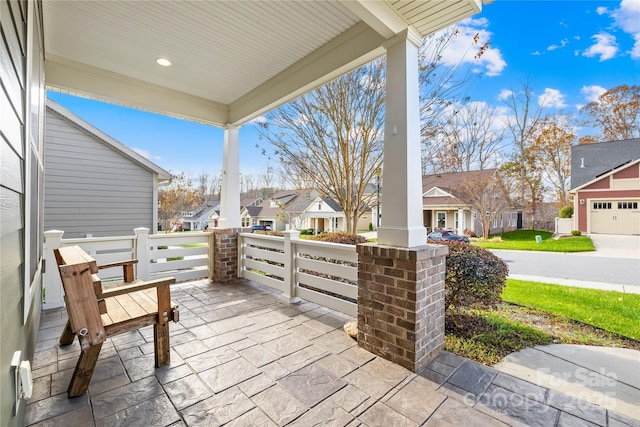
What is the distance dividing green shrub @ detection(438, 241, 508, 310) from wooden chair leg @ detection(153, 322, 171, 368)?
270cm

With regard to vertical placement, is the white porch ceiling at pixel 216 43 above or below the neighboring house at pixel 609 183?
above

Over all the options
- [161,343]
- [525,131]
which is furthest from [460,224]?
[161,343]

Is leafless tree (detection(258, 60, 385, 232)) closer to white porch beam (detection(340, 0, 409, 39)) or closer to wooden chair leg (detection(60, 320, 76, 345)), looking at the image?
white porch beam (detection(340, 0, 409, 39))

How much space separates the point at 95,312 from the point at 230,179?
3.40 meters

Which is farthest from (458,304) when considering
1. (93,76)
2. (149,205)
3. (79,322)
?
(149,205)

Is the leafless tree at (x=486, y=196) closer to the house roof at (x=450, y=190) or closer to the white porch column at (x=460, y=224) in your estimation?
the house roof at (x=450, y=190)

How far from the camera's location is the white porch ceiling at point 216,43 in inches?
101

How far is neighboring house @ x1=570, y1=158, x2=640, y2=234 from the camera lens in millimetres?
5887

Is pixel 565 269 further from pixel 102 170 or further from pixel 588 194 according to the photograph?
pixel 102 170

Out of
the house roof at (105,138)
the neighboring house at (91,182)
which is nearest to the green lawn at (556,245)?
the house roof at (105,138)

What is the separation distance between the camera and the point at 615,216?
684 cm

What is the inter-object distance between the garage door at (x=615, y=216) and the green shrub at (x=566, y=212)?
173cm

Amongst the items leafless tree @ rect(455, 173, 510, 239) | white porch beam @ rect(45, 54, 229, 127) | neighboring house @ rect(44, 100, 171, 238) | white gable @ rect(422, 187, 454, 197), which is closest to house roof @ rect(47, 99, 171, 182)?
neighboring house @ rect(44, 100, 171, 238)

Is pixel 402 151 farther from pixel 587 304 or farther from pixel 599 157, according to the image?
pixel 599 157
